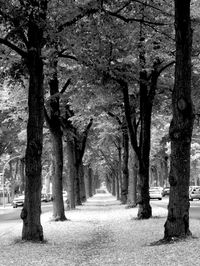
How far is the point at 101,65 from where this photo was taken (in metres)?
18.2

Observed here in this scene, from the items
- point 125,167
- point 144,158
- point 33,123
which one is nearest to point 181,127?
point 33,123

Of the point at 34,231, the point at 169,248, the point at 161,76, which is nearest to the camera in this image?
the point at 169,248

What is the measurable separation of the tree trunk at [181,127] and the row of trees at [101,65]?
24 mm

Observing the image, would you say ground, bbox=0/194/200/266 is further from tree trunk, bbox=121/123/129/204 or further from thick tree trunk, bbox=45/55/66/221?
tree trunk, bbox=121/123/129/204

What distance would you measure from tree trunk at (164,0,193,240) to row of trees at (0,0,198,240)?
24mm

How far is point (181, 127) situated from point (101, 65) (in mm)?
5896

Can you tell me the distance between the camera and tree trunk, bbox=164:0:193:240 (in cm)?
1291

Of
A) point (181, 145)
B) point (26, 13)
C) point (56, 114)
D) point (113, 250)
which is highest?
point (26, 13)

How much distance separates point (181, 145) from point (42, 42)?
17.0ft

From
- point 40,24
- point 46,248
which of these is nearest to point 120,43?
point 40,24

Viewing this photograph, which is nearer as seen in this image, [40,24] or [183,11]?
[183,11]

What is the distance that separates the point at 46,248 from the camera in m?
12.9

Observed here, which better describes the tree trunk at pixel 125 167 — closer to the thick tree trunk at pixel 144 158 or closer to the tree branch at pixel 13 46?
the thick tree trunk at pixel 144 158

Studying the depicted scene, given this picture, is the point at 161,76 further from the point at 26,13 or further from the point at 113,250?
the point at 113,250
